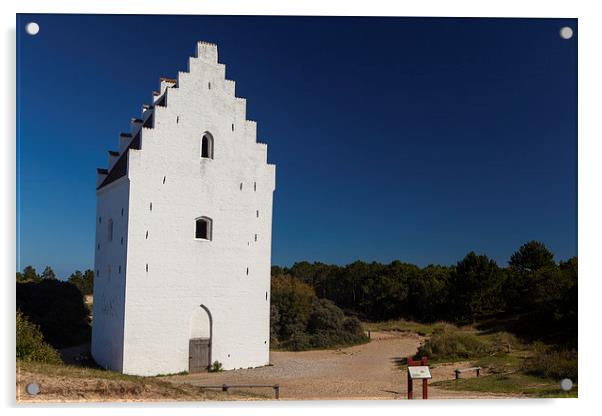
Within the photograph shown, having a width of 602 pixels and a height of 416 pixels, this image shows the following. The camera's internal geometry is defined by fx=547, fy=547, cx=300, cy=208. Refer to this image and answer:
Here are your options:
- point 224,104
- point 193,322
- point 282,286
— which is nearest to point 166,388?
point 193,322

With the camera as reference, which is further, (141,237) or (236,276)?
(236,276)

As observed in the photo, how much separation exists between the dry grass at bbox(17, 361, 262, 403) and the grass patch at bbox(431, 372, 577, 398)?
14.4ft

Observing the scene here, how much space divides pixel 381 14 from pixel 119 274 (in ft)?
27.8

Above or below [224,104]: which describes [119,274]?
below

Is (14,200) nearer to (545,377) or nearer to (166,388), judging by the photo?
(166,388)

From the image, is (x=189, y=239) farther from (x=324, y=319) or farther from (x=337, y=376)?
(x=324, y=319)

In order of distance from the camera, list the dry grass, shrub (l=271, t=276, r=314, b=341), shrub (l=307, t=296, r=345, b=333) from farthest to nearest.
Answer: shrub (l=307, t=296, r=345, b=333)
shrub (l=271, t=276, r=314, b=341)
the dry grass

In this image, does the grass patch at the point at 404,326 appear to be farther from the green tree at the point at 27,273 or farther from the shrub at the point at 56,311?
the green tree at the point at 27,273

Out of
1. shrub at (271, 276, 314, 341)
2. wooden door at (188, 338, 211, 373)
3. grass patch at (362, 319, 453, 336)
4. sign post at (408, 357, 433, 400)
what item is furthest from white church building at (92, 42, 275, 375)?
grass patch at (362, 319, 453, 336)

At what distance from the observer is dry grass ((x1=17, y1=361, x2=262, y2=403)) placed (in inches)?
396

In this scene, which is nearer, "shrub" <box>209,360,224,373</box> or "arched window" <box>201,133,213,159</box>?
"shrub" <box>209,360,224,373</box>

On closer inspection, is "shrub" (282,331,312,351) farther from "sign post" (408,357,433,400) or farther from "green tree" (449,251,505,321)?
"sign post" (408,357,433,400)

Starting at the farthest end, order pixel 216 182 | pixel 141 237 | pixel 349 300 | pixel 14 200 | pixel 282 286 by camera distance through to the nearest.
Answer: pixel 349 300 < pixel 282 286 < pixel 216 182 < pixel 141 237 < pixel 14 200
